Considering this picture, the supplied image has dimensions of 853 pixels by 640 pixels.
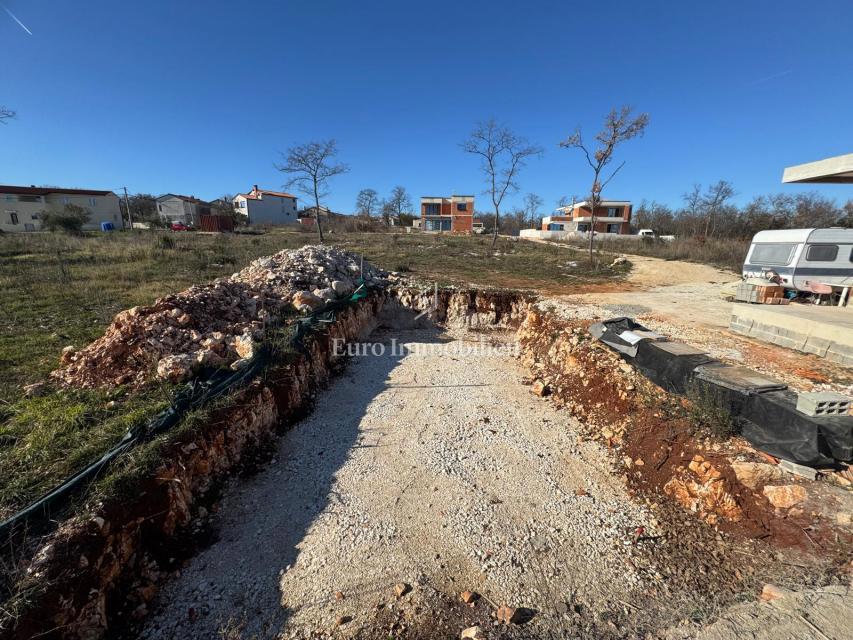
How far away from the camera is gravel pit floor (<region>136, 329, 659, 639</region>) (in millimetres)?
2957

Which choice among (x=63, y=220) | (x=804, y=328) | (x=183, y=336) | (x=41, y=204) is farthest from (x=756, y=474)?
(x=41, y=204)

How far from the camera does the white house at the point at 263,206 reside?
48000 mm

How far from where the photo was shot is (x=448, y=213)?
163 ft

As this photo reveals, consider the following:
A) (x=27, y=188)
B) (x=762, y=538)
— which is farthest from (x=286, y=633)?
(x=27, y=188)

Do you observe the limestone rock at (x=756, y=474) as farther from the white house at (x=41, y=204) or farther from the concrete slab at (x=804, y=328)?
the white house at (x=41, y=204)

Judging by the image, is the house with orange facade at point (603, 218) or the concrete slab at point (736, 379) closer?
the concrete slab at point (736, 379)

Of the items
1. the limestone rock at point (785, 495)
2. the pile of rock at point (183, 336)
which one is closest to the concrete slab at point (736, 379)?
the limestone rock at point (785, 495)

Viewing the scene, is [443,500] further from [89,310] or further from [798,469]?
[89,310]

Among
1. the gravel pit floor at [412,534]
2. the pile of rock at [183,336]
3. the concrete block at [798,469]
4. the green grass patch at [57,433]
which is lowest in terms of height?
the gravel pit floor at [412,534]

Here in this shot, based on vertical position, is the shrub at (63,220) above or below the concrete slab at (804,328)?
above


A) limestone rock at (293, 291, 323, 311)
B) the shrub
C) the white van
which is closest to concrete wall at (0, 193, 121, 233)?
the shrub

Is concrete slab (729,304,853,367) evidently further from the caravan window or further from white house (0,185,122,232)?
white house (0,185,122,232)

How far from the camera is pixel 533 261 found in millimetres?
19719

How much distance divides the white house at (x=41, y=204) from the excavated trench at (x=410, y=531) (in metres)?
43.7
